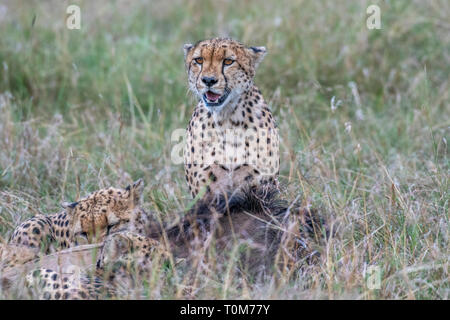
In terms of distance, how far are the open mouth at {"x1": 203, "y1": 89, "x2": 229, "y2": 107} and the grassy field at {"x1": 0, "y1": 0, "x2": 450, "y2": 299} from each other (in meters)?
0.28

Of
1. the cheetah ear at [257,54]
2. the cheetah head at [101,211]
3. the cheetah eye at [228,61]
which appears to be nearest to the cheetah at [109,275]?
the cheetah head at [101,211]

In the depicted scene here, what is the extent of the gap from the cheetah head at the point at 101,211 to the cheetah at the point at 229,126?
20.1 inches

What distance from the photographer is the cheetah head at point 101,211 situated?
4332mm

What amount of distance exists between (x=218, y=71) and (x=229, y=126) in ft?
1.21

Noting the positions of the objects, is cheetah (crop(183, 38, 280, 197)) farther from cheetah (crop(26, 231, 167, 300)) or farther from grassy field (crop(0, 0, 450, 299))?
cheetah (crop(26, 231, 167, 300))

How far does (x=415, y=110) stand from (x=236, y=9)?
277 cm

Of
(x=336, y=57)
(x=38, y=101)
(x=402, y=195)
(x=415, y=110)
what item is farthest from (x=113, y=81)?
(x=402, y=195)

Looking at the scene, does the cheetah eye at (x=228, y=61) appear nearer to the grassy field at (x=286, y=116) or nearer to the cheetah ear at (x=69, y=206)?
the grassy field at (x=286, y=116)

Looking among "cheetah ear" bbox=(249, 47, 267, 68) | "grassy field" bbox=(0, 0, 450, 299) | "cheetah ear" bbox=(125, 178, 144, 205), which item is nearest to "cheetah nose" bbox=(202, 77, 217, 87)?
"grassy field" bbox=(0, 0, 450, 299)

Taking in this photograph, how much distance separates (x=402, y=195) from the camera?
4.79 m

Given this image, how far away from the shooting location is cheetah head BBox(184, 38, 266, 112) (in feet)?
15.4

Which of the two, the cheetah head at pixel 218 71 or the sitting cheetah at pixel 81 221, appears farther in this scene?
the cheetah head at pixel 218 71

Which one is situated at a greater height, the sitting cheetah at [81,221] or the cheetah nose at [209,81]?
the cheetah nose at [209,81]

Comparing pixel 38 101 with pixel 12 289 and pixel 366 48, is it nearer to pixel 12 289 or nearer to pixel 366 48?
pixel 366 48
